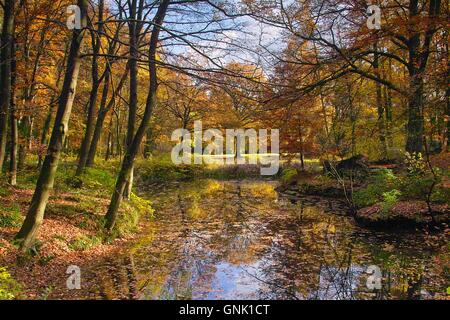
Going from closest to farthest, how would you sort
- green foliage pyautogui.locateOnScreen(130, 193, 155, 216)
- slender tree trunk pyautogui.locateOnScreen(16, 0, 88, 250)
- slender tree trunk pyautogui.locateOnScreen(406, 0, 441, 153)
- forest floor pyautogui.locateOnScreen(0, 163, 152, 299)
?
forest floor pyautogui.locateOnScreen(0, 163, 152, 299)
slender tree trunk pyautogui.locateOnScreen(16, 0, 88, 250)
slender tree trunk pyautogui.locateOnScreen(406, 0, 441, 153)
green foliage pyautogui.locateOnScreen(130, 193, 155, 216)

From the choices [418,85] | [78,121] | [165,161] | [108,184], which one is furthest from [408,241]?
[165,161]

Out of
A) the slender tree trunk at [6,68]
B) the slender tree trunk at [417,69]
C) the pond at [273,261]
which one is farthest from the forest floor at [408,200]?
the slender tree trunk at [6,68]

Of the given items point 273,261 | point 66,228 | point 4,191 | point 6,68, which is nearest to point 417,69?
point 273,261

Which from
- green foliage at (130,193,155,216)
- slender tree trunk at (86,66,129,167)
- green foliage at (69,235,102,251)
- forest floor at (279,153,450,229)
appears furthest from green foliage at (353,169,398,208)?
slender tree trunk at (86,66,129,167)

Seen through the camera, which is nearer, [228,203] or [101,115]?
[101,115]

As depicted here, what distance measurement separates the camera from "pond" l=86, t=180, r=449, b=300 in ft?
22.5

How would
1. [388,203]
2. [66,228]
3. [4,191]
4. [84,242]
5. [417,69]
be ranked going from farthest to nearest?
[417,69], [388,203], [4,191], [66,228], [84,242]

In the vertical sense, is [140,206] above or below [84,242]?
above

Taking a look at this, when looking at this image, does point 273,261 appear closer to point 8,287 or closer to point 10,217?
point 8,287

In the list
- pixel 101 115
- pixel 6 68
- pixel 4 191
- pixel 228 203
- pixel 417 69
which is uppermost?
pixel 417 69

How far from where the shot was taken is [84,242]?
8.78 metres

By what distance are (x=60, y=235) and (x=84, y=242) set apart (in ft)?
1.84

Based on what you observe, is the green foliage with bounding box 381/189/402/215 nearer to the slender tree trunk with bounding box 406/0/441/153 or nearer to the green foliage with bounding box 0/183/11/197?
the slender tree trunk with bounding box 406/0/441/153

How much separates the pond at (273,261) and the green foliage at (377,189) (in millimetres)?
1026
